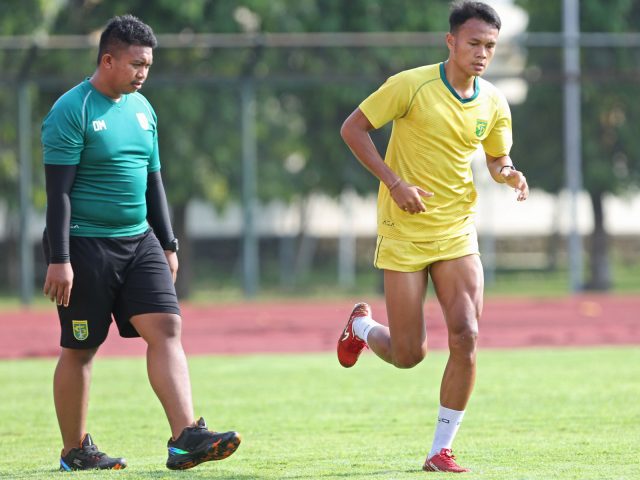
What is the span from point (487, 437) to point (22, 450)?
2805 mm

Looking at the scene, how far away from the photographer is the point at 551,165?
28469mm

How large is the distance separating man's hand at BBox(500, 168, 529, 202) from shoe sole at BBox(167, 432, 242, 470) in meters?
1.98

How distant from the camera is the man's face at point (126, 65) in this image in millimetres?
6414

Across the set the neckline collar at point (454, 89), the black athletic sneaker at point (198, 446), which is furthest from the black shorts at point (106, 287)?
the neckline collar at point (454, 89)

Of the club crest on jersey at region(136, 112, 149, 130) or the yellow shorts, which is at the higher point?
the club crest on jersey at region(136, 112, 149, 130)

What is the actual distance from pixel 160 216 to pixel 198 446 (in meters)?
1.36

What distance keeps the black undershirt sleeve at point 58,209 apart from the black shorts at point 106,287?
0.65 ft

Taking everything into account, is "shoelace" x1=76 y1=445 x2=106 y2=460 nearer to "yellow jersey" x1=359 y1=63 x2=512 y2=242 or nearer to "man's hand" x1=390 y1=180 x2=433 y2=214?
"yellow jersey" x1=359 y1=63 x2=512 y2=242

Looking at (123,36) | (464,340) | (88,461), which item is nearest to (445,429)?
(464,340)

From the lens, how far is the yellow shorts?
661cm

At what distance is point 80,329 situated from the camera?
656 cm

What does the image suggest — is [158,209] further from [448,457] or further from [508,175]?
[448,457]

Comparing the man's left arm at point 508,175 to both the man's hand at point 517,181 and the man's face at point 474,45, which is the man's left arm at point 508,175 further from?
the man's face at point 474,45

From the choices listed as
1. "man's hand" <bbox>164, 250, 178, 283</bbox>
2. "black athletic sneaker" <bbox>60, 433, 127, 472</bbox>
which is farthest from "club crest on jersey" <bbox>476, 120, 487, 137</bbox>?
"black athletic sneaker" <bbox>60, 433, 127, 472</bbox>
